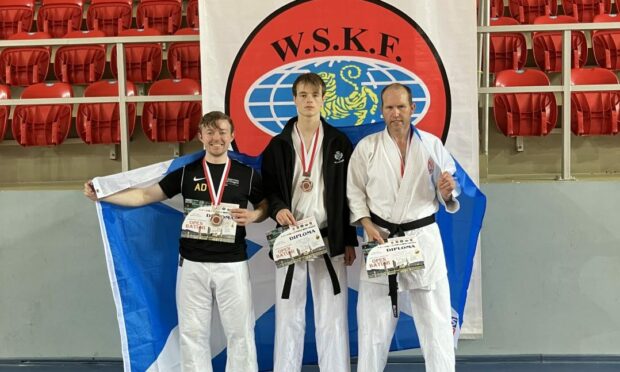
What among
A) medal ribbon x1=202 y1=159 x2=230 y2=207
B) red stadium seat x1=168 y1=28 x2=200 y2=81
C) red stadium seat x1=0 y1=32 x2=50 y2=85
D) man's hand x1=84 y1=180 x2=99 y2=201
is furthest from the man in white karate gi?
red stadium seat x1=0 y1=32 x2=50 y2=85

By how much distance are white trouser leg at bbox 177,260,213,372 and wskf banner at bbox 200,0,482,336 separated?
1.09 m

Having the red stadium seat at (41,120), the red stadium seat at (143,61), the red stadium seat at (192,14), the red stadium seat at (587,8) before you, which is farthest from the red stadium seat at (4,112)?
the red stadium seat at (587,8)

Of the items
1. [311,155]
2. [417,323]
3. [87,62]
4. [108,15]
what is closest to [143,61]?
[87,62]

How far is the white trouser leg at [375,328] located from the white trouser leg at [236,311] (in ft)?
1.87

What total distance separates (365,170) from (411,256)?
476 mm

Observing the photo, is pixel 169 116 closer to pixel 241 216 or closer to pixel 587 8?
pixel 241 216

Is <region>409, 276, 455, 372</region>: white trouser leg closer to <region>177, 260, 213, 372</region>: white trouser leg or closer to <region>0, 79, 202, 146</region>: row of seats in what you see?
<region>177, 260, 213, 372</region>: white trouser leg

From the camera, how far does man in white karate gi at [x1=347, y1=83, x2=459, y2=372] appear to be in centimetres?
311

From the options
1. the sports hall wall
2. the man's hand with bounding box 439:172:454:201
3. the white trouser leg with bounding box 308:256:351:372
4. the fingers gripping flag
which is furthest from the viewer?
the sports hall wall

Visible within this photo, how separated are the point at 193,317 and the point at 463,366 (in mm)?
1886

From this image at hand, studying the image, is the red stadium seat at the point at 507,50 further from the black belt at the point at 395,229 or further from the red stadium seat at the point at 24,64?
the red stadium seat at the point at 24,64

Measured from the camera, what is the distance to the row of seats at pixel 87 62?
5.98m

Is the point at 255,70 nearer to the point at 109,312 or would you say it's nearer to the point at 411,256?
the point at 411,256

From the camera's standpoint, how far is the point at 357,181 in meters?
3.19
